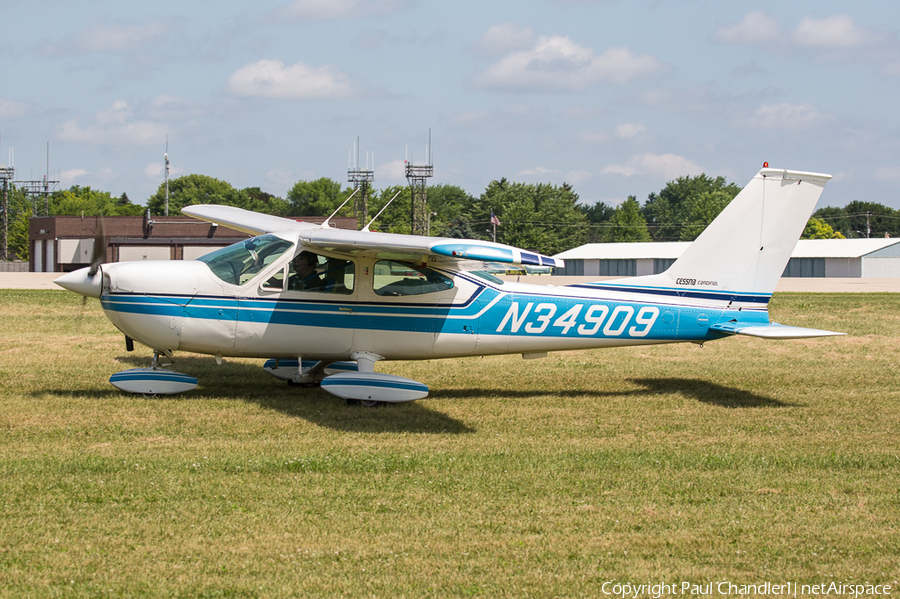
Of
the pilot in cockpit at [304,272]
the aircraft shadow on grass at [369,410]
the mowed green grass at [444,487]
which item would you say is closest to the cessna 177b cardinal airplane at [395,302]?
the pilot in cockpit at [304,272]

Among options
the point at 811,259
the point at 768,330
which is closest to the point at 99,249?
the point at 768,330

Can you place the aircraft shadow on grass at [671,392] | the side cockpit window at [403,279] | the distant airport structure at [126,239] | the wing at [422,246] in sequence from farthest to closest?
the distant airport structure at [126,239]
the aircraft shadow on grass at [671,392]
the side cockpit window at [403,279]
the wing at [422,246]

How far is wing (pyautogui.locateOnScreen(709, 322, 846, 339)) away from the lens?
984cm

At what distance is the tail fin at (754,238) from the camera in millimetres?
10891

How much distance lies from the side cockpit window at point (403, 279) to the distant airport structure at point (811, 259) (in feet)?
225

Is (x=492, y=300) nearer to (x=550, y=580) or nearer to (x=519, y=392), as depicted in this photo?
(x=519, y=392)

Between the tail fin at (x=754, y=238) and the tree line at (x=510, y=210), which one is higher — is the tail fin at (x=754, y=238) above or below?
below

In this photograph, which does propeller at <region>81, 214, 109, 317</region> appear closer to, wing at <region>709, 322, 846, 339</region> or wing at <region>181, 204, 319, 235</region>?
wing at <region>181, 204, 319, 235</region>

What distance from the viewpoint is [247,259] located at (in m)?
10.3

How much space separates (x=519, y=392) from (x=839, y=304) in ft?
64.3

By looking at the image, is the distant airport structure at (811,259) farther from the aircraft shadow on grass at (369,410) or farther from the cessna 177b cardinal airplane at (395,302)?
the cessna 177b cardinal airplane at (395,302)

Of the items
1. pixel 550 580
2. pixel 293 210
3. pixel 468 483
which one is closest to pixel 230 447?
pixel 468 483

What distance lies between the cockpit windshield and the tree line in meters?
68.2

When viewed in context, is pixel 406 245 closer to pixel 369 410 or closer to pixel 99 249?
pixel 369 410
